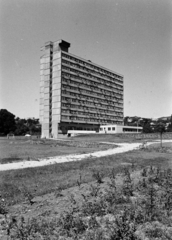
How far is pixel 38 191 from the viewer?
7.56 metres

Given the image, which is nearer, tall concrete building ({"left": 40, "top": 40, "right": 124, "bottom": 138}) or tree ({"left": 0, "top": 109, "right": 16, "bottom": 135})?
tree ({"left": 0, "top": 109, "right": 16, "bottom": 135})

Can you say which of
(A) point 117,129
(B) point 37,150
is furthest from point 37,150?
(A) point 117,129

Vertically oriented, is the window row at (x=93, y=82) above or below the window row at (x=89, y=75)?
below

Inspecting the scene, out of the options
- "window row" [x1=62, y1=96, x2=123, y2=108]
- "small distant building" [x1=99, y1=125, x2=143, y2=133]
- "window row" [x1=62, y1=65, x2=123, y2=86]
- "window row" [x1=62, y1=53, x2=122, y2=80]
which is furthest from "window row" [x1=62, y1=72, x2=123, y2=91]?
"small distant building" [x1=99, y1=125, x2=143, y2=133]

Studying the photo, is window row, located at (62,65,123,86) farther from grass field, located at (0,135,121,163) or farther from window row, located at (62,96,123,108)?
grass field, located at (0,135,121,163)

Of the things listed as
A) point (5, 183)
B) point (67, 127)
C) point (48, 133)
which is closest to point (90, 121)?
point (67, 127)

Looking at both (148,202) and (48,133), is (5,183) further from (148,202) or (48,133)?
(48,133)

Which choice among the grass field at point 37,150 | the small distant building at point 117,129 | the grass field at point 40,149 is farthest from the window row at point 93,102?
the grass field at point 37,150

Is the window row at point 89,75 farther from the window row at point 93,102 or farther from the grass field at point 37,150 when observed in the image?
the grass field at point 37,150

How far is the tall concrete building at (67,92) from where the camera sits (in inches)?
3654

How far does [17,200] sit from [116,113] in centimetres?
12060

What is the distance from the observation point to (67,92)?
95.5 m

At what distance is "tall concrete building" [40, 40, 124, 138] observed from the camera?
9281 centimetres

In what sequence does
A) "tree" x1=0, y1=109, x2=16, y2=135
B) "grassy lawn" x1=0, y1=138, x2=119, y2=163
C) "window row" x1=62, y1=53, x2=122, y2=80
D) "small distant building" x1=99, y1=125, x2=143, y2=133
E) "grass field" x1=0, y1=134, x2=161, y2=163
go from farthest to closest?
1. "window row" x1=62, y1=53, x2=122, y2=80
2. "small distant building" x1=99, y1=125, x2=143, y2=133
3. "tree" x1=0, y1=109, x2=16, y2=135
4. "grass field" x1=0, y1=134, x2=161, y2=163
5. "grassy lawn" x1=0, y1=138, x2=119, y2=163
